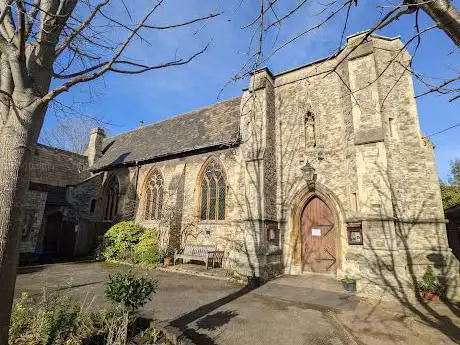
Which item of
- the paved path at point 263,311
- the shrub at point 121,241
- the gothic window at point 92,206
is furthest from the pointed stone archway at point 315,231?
the gothic window at point 92,206

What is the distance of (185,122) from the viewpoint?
1698 cm

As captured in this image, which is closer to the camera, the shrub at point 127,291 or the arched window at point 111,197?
the shrub at point 127,291

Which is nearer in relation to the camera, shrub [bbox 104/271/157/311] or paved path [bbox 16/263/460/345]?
shrub [bbox 104/271/157/311]

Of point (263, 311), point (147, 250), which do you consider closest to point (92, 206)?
point (147, 250)

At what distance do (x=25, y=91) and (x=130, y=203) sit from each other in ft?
44.1

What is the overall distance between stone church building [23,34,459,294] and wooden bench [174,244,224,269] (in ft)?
1.27

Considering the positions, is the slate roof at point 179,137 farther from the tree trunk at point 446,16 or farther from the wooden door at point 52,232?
the tree trunk at point 446,16

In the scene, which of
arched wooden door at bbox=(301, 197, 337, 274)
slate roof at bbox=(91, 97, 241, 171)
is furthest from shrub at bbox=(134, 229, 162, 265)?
arched wooden door at bbox=(301, 197, 337, 274)

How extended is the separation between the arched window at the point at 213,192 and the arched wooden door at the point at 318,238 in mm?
3965

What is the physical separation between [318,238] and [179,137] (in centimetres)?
974

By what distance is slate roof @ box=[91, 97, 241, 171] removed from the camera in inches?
521

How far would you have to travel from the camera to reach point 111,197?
17.1m

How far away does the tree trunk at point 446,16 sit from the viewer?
2.27m

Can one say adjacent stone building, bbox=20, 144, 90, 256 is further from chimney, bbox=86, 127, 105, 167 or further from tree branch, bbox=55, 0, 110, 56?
tree branch, bbox=55, 0, 110, 56
